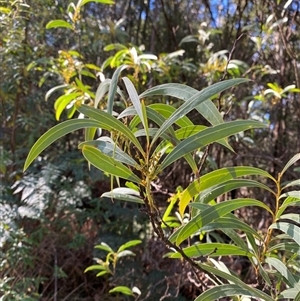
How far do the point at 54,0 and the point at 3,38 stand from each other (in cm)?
31

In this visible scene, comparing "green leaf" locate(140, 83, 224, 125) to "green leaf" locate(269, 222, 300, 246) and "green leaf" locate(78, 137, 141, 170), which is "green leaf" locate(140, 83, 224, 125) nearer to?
"green leaf" locate(78, 137, 141, 170)

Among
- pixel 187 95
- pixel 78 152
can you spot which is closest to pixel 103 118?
pixel 187 95

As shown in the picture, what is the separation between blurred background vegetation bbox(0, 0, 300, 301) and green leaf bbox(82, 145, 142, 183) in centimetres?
98

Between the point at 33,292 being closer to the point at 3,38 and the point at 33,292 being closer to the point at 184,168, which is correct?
the point at 184,168

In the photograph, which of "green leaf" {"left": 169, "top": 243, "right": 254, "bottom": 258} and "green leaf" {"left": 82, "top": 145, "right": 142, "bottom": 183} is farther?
"green leaf" {"left": 169, "top": 243, "right": 254, "bottom": 258}

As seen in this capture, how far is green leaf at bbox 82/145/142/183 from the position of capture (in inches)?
29.4

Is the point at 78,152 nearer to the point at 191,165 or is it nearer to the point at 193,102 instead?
the point at 191,165

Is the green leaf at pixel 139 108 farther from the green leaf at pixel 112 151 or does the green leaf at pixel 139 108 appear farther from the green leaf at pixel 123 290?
the green leaf at pixel 123 290

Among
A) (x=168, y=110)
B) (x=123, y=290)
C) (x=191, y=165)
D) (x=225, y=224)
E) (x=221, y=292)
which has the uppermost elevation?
(x=168, y=110)

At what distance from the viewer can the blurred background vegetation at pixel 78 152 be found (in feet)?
6.29

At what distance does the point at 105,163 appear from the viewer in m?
0.76

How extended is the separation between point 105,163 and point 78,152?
1539 mm

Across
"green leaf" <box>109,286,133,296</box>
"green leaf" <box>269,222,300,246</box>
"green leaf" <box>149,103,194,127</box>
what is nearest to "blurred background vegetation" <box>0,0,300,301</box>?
"green leaf" <box>109,286,133,296</box>

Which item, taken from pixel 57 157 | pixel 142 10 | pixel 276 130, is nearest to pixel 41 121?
pixel 57 157
